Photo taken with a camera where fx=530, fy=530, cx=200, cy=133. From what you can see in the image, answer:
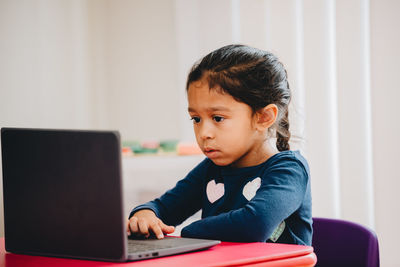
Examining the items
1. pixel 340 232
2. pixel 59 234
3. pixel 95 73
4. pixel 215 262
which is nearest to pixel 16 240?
pixel 59 234

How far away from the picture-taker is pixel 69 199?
0.87 meters

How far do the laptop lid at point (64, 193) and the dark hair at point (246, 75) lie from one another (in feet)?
1.50

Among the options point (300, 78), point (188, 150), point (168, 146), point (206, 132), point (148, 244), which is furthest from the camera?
point (168, 146)

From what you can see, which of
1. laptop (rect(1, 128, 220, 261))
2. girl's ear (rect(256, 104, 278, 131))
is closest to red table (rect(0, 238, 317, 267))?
laptop (rect(1, 128, 220, 261))

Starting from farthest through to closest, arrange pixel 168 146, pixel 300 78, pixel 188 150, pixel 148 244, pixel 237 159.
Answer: pixel 168 146 < pixel 188 150 < pixel 300 78 < pixel 237 159 < pixel 148 244

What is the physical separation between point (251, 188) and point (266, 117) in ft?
0.58

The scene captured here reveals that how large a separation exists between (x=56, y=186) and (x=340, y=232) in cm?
→ 74

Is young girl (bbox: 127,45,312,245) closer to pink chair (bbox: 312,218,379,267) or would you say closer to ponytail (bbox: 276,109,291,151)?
ponytail (bbox: 276,109,291,151)

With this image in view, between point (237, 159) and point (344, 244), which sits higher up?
point (237, 159)

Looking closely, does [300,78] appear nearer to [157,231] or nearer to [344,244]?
[344,244]

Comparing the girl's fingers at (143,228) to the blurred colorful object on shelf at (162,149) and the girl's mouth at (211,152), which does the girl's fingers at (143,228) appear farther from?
the blurred colorful object on shelf at (162,149)

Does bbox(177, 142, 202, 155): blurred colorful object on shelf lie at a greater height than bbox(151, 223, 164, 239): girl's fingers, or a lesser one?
lesser

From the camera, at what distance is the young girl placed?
3.53 feet

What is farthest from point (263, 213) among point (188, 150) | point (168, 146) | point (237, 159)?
point (168, 146)
